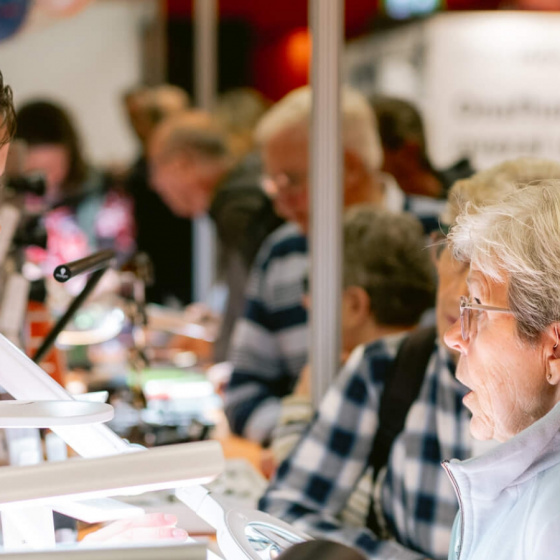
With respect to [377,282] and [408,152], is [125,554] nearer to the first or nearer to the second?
[377,282]

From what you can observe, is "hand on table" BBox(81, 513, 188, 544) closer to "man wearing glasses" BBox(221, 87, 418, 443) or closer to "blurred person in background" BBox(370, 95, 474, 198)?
"blurred person in background" BBox(370, 95, 474, 198)

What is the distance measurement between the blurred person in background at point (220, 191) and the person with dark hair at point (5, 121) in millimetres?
2052

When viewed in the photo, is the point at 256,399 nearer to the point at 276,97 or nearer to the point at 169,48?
the point at 276,97

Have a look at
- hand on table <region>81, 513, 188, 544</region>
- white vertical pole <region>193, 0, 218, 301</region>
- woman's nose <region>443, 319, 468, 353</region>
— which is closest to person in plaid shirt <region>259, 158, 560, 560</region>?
woman's nose <region>443, 319, 468, 353</region>

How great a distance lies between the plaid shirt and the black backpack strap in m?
0.01

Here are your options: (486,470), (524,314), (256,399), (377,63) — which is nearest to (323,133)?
(256,399)

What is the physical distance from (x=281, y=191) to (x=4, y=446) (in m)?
1.39

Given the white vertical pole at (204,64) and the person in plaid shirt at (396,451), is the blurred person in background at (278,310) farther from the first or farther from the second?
the white vertical pole at (204,64)

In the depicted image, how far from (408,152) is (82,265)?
130cm

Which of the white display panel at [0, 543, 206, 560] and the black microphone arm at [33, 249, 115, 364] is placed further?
the black microphone arm at [33, 249, 115, 364]

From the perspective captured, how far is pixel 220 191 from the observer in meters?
3.40

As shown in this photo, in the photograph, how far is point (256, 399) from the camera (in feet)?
8.63

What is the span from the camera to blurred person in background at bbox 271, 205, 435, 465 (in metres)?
2.02

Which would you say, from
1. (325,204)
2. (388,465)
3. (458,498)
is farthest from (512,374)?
(325,204)
